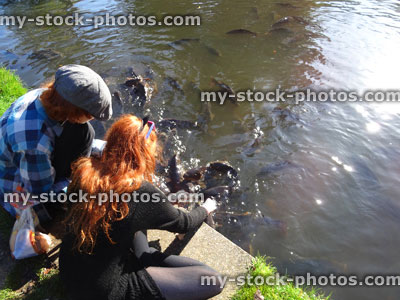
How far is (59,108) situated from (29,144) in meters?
0.42

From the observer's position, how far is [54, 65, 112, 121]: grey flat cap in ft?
7.79

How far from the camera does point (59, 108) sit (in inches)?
98.4

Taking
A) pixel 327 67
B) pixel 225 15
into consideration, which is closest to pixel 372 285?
pixel 327 67

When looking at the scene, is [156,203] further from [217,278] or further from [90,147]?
[90,147]

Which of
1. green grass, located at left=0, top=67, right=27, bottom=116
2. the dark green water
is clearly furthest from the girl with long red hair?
green grass, located at left=0, top=67, right=27, bottom=116

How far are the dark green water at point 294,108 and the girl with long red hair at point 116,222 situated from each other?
2052 millimetres

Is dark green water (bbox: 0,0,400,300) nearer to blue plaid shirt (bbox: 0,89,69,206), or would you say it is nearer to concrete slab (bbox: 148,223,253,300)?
concrete slab (bbox: 148,223,253,300)

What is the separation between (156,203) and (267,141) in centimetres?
394

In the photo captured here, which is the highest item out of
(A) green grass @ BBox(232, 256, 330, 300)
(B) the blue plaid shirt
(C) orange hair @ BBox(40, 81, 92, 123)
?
(C) orange hair @ BBox(40, 81, 92, 123)

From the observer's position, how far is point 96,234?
6.60 ft

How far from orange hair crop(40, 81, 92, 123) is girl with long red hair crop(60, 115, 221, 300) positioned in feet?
1.71

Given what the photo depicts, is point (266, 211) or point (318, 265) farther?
point (266, 211)

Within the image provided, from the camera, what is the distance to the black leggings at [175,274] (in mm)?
2338

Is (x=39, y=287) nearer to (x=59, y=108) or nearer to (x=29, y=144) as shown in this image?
(x=29, y=144)
